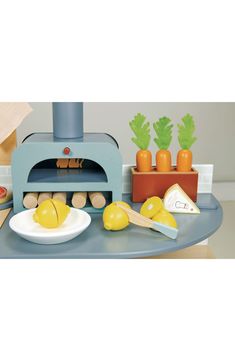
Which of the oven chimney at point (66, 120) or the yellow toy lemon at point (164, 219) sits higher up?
the oven chimney at point (66, 120)

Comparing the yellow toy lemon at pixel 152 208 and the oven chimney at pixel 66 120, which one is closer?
the yellow toy lemon at pixel 152 208

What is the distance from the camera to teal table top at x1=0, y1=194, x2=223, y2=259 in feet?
3.94

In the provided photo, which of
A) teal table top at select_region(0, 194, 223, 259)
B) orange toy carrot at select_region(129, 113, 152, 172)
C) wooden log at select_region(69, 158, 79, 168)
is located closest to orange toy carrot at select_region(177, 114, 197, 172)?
orange toy carrot at select_region(129, 113, 152, 172)

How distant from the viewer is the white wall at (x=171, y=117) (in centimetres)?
317

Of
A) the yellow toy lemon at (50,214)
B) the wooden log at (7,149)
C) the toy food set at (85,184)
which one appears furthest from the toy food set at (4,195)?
the yellow toy lemon at (50,214)

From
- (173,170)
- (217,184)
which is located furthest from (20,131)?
(173,170)

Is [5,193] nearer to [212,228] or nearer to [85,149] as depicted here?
[85,149]

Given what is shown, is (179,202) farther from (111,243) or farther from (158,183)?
(111,243)

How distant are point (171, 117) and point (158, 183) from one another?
5.86ft

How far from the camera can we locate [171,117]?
129 inches

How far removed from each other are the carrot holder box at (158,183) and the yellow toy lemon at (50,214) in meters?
0.37

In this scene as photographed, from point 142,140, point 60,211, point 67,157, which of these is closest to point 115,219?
point 60,211

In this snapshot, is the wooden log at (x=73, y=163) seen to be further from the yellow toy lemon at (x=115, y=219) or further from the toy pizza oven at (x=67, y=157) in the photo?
the yellow toy lemon at (x=115, y=219)

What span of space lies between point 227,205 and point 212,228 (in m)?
2.17
